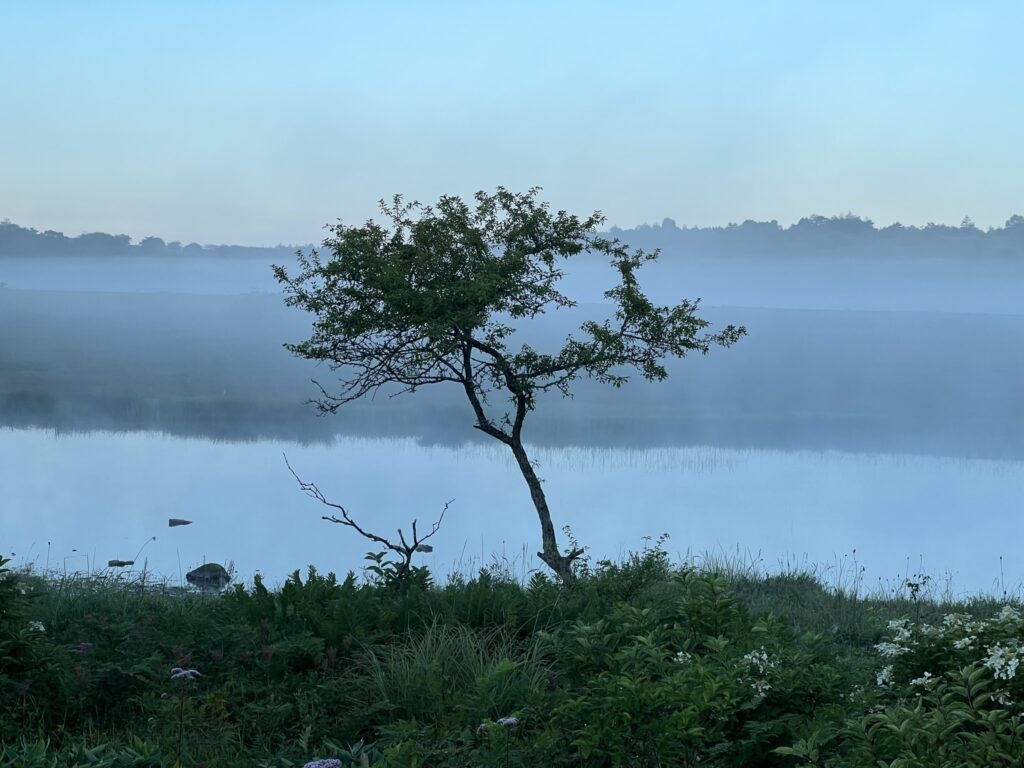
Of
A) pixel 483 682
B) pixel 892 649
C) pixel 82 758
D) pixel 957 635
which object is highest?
pixel 957 635

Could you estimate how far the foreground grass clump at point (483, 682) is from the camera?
568 cm

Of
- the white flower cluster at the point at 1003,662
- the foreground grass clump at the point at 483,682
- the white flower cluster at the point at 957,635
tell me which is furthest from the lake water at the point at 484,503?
the white flower cluster at the point at 1003,662

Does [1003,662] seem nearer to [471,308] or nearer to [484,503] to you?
[471,308]

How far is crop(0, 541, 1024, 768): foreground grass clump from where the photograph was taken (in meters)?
5.68

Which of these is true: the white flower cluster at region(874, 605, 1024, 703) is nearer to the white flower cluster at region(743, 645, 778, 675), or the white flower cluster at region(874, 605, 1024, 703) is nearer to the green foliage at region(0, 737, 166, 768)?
the white flower cluster at region(743, 645, 778, 675)

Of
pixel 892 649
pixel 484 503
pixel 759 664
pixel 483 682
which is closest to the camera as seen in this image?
pixel 759 664

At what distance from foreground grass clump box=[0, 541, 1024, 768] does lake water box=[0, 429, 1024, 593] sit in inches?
267

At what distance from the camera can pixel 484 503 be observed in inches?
1326

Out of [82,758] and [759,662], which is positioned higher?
[759,662]

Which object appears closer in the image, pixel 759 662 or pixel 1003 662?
pixel 1003 662

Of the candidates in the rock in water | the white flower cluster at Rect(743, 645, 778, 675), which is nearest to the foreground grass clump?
the white flower cluster at Rect(743, 645, 778, 675)

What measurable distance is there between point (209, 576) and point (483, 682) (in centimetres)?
1305

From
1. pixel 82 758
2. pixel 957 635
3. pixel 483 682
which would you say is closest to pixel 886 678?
pixel 957 635

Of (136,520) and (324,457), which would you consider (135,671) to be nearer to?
(136,520)
